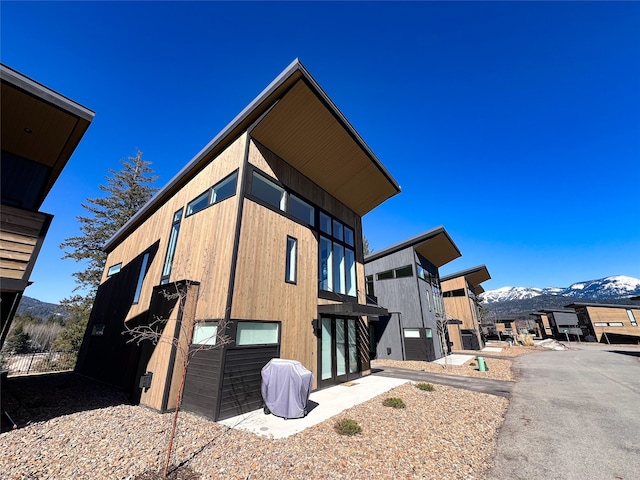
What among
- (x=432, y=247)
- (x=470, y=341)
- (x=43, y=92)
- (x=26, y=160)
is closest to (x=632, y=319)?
(x=470, y=341)

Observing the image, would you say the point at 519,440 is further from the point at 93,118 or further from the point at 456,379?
the point at 93,118

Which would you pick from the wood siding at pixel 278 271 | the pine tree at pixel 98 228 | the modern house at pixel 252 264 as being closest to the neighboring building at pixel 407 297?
the modern house at pixel 252 264

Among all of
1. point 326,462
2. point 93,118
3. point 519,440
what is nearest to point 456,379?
point 519,440

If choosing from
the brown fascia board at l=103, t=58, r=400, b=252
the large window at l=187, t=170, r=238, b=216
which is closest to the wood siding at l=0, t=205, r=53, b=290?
the large window at l=187, t=170, r=238, b=216

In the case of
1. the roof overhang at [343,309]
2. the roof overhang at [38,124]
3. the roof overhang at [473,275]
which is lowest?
the roof overhang at [343,309]

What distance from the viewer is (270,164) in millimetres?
10375

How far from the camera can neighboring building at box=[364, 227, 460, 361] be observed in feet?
67.1

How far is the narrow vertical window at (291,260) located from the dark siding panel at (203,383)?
3.73 metres

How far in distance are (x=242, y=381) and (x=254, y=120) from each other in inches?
356

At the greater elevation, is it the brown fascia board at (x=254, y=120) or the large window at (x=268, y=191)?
the brown fascia board at (x=254, y=120)

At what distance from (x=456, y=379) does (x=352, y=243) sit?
8625 millimetres

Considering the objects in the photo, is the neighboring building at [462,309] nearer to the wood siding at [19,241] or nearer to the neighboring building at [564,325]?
the neighboring building at [564,325]

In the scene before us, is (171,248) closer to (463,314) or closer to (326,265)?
(326,265)

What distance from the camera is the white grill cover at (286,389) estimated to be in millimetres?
6902
